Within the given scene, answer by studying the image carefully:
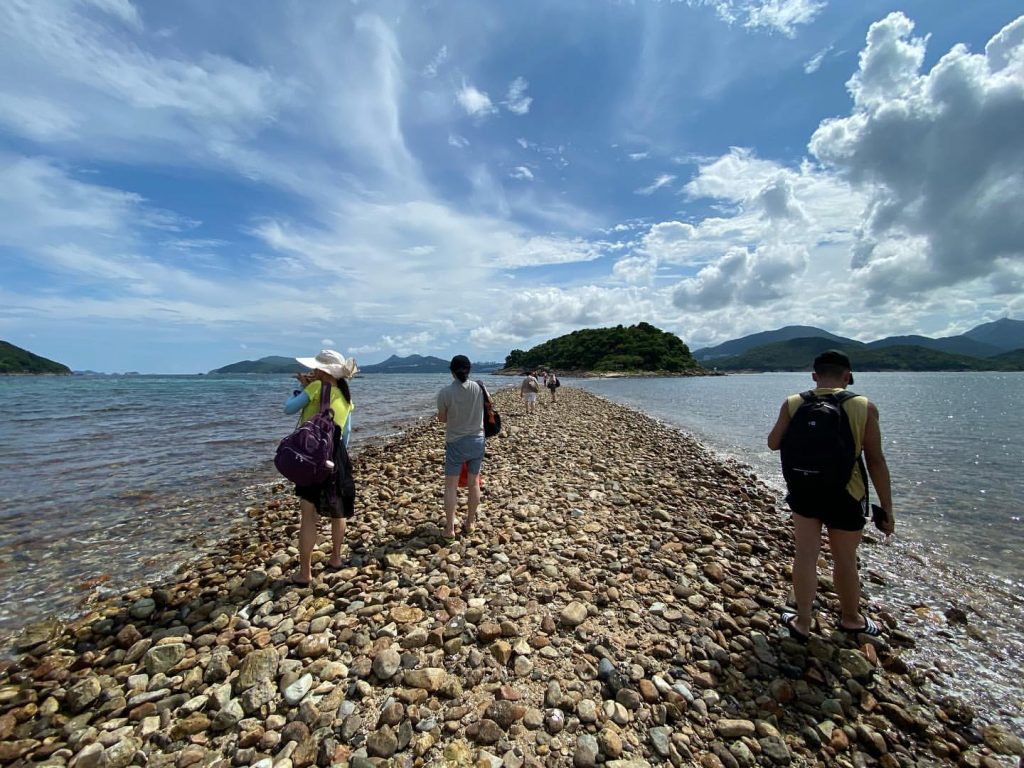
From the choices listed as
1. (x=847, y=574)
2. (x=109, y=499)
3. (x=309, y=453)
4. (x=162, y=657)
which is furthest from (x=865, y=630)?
(x=109, y=499)

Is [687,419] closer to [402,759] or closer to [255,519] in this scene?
[255,519]

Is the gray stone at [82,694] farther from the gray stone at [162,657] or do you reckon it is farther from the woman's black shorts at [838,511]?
the woman's black shorts at [838,511]

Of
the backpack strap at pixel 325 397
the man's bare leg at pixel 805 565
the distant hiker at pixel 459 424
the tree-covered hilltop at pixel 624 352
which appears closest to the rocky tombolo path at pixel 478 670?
the man's bare leg at pixel 805 565

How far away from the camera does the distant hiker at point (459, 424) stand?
6.59m

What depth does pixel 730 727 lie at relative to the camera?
3557mm

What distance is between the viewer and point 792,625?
486 cm

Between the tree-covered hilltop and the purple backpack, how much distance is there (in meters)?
138

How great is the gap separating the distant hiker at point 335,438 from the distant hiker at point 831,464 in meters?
4.71

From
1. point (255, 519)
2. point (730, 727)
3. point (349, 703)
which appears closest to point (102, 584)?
point (255, 519)

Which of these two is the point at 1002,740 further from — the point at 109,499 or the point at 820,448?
the point at 109,499

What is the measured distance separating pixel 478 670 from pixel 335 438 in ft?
9.56

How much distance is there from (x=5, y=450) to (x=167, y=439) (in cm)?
487

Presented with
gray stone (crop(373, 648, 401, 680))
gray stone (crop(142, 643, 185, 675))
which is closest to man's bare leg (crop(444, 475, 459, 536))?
gray stone (crop(373, 648, 401, 680))

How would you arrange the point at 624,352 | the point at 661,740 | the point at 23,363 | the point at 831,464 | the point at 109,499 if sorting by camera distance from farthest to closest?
the point at 23,363
the point at 624,352
the point at 109,499
the point at 831,464
the point at 661,740
